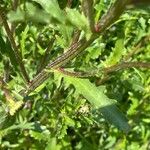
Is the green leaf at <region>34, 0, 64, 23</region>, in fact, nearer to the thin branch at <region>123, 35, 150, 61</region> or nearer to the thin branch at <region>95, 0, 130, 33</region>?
the thin branch at <region>95, 0, 130, 33</region>

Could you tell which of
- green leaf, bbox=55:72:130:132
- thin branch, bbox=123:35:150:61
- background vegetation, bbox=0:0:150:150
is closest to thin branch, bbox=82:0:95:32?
background vegetation, bbox=0:0:150:150

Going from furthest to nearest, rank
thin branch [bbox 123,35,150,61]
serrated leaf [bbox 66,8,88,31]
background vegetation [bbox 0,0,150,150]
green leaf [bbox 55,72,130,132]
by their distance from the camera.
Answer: thin branch [bbox 123,35,150,61], green leaf [bbox 55,72,130,132], background vegetation [bbox 0,0,150,150], serrated leaf [bbox 66,8,88,31]

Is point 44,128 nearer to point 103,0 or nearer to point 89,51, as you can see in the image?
point 89,51

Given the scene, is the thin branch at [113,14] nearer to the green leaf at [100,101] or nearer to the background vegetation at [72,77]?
the background vegetation at [72,77]

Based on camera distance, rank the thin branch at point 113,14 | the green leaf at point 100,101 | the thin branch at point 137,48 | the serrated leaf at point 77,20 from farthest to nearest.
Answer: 1. the thin branch at point 137,48
2. the green leaf at point 100,101
3. the serrated leaf at point 77,20
4. the thin branch at point 113,14

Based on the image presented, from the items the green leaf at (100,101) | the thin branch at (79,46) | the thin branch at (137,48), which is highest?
the thin branch at (79,46)

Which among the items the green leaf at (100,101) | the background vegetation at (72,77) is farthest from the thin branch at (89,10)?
the green leaf at (100,101)

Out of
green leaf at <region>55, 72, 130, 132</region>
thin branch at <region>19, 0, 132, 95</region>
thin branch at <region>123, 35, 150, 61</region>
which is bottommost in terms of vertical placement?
thin branch at <region>123, 35, 150, 61</region>

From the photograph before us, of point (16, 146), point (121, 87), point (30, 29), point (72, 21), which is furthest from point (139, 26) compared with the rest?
point (72, 21)

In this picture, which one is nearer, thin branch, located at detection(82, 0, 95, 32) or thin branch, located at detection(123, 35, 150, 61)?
thin branch, located at detection(82, 0, 95, 32)
